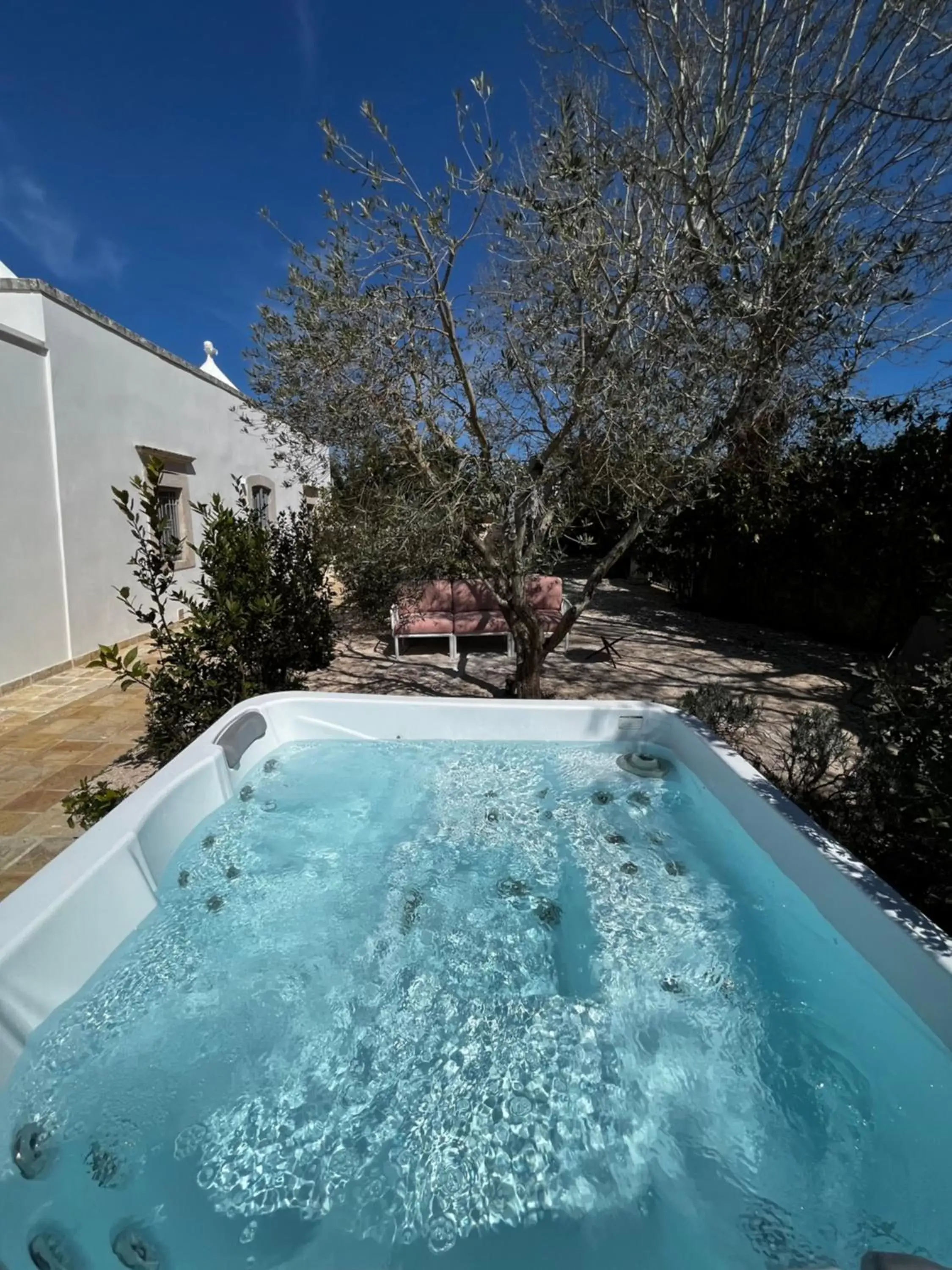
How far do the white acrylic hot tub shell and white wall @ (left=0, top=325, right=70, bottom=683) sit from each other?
3.64 m

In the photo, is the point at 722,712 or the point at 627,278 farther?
the point at 722,712

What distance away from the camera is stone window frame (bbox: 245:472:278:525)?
11.4 m

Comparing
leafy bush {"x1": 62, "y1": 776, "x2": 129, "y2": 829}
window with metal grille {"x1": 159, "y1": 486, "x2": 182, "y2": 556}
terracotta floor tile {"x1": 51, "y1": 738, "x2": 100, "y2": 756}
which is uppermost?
window with metal grille {"x1": 159, "y1": 486, "x2": 182, "y2": 556}

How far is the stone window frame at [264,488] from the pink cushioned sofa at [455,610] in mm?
5313

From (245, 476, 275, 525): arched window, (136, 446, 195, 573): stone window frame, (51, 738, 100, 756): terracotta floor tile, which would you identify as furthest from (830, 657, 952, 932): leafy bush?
(245, 476, 275, 525): arched window

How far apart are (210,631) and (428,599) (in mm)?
3092

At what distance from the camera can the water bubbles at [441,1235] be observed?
1.53 meters

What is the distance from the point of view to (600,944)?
8.44 ft

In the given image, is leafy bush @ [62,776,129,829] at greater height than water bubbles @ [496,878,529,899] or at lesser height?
greater

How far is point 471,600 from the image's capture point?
6.93 m

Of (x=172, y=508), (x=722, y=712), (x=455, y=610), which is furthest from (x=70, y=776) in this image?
(x=172, y=508)

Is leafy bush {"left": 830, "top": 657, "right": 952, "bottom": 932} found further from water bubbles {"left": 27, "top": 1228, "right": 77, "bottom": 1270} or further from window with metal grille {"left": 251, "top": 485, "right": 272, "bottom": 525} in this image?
window with metal grille {"left": 251, "top": 485, "right": 272, "bottom": 525}

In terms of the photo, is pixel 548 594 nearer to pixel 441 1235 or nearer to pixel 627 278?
pixel 627 278

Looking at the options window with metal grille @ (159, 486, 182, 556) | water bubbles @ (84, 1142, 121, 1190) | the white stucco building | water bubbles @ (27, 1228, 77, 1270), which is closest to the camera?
water bubbles @ (27, 1228, 77, 1270)
